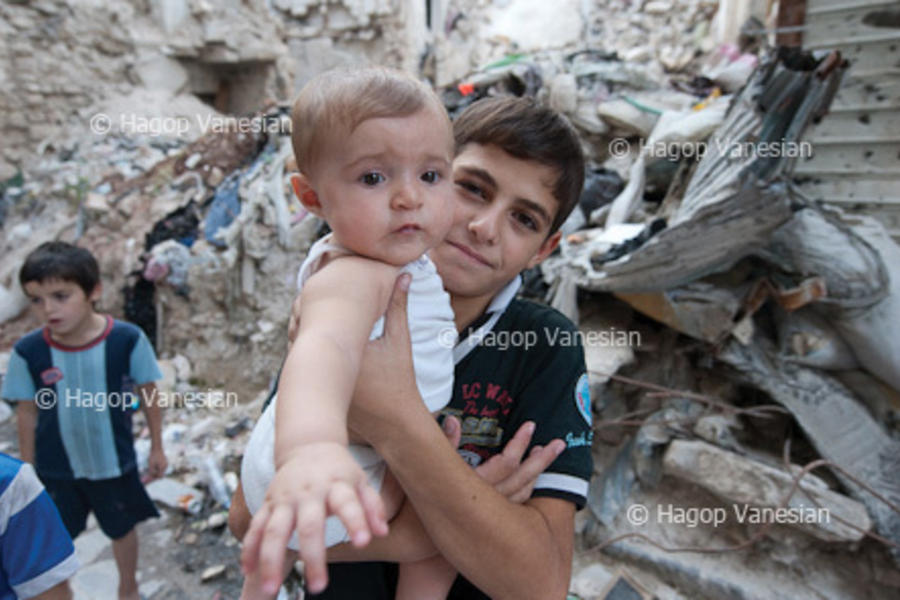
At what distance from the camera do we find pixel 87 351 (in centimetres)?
226

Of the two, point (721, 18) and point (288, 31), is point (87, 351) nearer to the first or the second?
point (288, 31)

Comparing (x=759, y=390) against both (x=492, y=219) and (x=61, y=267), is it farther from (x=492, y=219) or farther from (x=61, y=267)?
Result: (x=61, y=267)

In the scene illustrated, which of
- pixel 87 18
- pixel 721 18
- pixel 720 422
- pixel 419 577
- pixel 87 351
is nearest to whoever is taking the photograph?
pixel 419 577

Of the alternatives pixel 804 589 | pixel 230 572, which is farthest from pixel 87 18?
pixel 804 589

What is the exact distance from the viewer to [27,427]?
227cm

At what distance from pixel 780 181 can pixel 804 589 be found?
2.09 meters

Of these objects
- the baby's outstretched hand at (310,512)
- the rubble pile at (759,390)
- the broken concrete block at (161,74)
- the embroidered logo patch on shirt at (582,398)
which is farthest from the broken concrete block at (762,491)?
the broken concrete block at (161,74)

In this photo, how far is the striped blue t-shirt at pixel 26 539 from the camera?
3.89 ft

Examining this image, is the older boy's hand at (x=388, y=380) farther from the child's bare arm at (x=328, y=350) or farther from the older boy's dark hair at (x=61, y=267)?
the older boy's dark hair at (x=61, y=267)

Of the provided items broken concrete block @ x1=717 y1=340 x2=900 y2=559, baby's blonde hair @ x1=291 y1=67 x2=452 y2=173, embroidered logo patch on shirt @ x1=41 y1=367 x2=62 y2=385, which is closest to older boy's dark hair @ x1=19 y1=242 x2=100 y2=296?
embroidered logo patch on shirt @ x1=41 y1=367 x2=62 y2=385

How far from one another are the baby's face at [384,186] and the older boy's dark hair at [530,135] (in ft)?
1.08

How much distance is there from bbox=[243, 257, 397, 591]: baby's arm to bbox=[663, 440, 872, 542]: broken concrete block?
8.49ft

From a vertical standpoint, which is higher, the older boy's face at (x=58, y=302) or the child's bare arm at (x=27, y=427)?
the older boy's face at (x=58, y=302)

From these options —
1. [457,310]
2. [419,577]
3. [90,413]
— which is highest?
[457,310]
